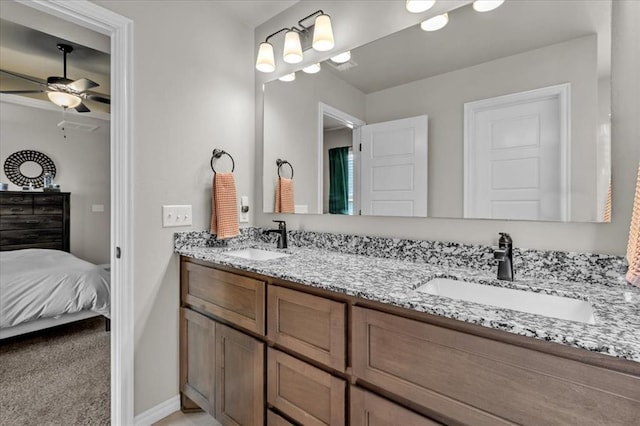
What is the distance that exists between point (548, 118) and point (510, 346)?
2.92 ft

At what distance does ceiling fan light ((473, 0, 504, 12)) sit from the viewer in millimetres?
1282

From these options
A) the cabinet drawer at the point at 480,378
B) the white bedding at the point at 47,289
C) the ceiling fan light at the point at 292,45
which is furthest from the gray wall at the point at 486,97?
the white bedding at the point at 47,289

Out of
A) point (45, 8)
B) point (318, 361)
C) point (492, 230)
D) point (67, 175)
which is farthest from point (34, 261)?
point (492, 230)

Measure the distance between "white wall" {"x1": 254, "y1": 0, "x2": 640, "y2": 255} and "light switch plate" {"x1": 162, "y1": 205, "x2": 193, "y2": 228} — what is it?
904 millimetres

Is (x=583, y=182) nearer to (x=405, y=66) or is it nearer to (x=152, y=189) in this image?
(x=405, y=66)

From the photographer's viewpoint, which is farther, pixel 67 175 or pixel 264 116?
pixel 67 175

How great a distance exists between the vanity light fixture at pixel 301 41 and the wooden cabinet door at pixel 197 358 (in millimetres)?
1557

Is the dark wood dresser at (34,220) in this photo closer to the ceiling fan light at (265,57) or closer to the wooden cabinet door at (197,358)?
the wooden cabinet door at (197,358)

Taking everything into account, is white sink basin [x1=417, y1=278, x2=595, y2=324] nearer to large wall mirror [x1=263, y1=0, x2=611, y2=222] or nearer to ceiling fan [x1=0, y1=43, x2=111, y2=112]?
large wall mirror [x1=263, y1=0, x2=611, y2=222]

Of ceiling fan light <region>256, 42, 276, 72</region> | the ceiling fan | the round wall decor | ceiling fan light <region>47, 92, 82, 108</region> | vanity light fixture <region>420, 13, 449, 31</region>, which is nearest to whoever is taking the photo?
vanity light fixture <region>420, 13, 449, 31</region>

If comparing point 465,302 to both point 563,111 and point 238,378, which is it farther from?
point 238,378

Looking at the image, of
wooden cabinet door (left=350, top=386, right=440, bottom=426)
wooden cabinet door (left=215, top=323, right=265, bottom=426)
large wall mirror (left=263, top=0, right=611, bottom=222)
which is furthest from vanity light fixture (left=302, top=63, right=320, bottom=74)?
wooden cabinet door (left=350, top=386, right=440, bottom=426)

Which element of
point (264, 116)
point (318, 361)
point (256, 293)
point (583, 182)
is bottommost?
point (318, 361)

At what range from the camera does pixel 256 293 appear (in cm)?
131
